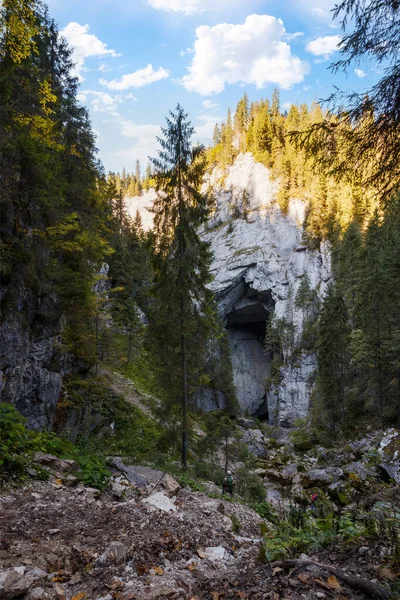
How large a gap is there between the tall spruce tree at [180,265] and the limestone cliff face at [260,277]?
42.4m

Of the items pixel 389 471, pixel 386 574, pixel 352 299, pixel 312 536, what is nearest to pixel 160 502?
pixel 312 536

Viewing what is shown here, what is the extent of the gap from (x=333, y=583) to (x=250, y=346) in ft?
218

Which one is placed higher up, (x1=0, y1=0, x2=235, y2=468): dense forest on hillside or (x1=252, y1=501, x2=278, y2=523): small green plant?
(x1=0, y1=0, x2=235, y2=468): dense forest on hillside

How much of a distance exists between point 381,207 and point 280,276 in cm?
5653

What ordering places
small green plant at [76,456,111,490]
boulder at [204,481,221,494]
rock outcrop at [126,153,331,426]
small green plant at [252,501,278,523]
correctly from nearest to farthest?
1. small green plant at [76,456,111,490]
2. small green plant at [252,501,278,523]
3. boulder at [204,481,221,494]
4. rock outcrop at [126,153,331,426]

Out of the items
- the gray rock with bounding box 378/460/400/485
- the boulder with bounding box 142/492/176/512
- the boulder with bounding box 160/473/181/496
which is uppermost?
the boulder with bounding box 142/492/176/512

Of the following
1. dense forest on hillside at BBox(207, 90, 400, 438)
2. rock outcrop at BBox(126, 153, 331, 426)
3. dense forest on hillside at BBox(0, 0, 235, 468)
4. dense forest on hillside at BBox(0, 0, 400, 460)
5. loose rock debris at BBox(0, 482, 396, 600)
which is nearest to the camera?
loose rock debris at BBox(0, 482, 396, 600)

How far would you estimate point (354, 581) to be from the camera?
312 centimetres

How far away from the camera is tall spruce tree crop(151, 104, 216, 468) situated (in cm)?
1316

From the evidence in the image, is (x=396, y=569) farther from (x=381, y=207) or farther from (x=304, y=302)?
(x=304, y=302)

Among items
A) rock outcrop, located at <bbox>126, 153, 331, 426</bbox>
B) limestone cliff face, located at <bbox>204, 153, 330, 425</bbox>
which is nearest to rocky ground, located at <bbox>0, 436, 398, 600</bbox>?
rock outcrop, located at <bbox>126, 153, 331, 426</bbox>

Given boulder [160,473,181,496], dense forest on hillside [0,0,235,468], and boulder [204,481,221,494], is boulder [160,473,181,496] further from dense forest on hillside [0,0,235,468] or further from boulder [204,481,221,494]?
dense forest on hillside [0,0,235,468]

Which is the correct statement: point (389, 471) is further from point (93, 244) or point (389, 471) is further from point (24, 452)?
point (93, 244)

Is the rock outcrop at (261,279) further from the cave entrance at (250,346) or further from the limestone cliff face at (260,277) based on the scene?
the cave entrance at (250,346)
